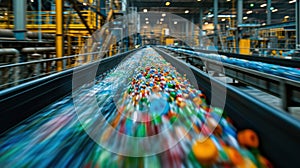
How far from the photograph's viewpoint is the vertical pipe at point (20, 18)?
19.6ft

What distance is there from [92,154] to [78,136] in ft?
1.35

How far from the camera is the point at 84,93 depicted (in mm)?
4160

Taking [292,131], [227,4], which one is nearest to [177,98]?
[292,131]

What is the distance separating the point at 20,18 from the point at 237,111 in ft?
16.7

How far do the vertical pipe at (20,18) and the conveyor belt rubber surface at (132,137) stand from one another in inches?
127

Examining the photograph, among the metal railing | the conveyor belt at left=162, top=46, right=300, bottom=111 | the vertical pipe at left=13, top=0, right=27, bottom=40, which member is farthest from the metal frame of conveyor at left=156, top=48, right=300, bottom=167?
the vertical pipe at left=13, top=0, right=27, bottom=40

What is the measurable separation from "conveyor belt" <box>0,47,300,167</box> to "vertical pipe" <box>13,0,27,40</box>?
2.29m

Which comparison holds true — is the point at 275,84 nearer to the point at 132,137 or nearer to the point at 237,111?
the point at 237,111

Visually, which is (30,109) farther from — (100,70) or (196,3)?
(196,3)

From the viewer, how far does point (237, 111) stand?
2.16 metres

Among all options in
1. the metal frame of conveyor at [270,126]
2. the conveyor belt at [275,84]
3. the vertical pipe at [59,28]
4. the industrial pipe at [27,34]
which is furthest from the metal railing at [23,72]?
the conveyor belt at [275,84]

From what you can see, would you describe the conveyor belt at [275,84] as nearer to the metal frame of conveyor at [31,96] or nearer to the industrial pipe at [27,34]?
the metal frame of conveyor at [31,96]

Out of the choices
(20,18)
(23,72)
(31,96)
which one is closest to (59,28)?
(20,18)

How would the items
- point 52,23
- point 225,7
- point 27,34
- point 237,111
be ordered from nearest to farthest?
point 237,111 < point 27,34 < point 52,23 < point 225,7
